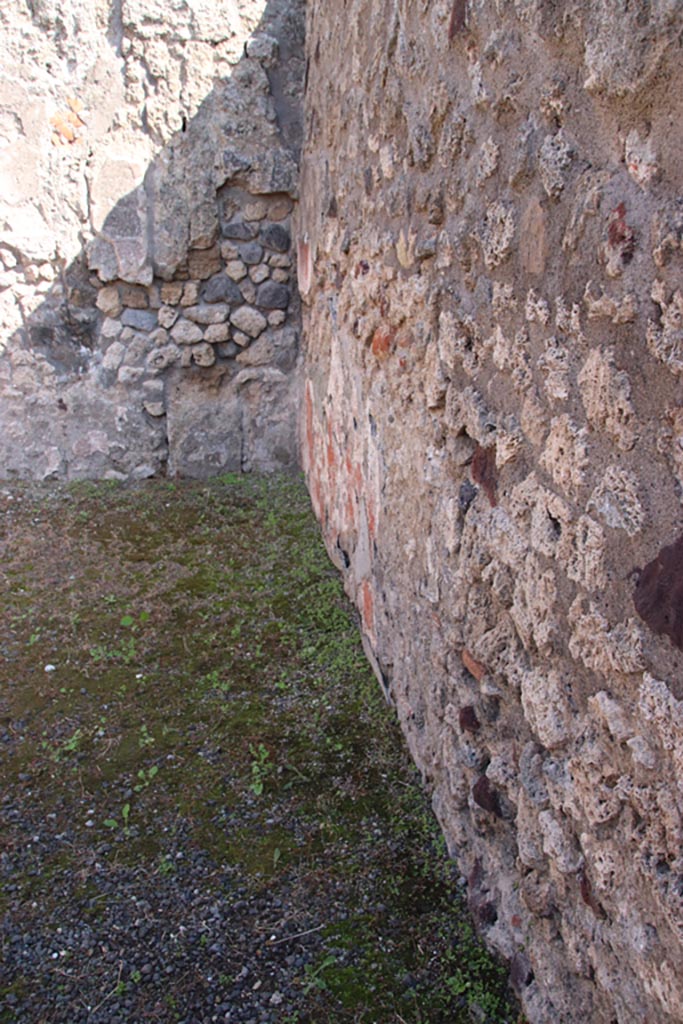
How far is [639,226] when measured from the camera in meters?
1.09

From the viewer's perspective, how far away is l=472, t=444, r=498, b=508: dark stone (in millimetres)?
1616

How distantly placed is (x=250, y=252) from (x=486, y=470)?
9.56 feet

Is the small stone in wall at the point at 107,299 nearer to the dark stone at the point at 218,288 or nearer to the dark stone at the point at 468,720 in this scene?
the dark stone at the point at 218,288

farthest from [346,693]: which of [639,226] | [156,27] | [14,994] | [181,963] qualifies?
[156,27]

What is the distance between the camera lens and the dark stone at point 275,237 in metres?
4.19

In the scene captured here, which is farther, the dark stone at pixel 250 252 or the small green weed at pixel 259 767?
the dark stone at pixel 250 252

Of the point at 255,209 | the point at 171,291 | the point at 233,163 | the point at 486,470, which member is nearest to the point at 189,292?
the point at 171,291

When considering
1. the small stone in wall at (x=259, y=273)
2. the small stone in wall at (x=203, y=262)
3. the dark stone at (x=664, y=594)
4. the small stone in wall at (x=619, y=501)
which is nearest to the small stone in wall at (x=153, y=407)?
the small stone in wall at (x=203, y=262)

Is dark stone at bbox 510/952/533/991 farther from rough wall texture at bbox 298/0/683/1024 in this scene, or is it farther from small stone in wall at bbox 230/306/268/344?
small stone in wall at bbox 230/306/268/344

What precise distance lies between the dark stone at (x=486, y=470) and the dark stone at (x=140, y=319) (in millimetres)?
2888

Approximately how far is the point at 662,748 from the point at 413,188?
4.96ft

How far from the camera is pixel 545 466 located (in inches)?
54.7

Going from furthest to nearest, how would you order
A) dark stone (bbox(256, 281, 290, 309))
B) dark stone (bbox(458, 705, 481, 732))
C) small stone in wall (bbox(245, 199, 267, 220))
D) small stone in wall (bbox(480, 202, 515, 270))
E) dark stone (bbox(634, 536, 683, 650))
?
dark stone (bbox(256, 281, 290, 309)) < small stone in wall (bbox(245, 199, 267, 220)) < dark stone (bbox(458, 705, 481, 732)) < small stone in wall (bbox(480, 202, 515, 270)) < dark stone (bbox(634, 536, 683, 650))

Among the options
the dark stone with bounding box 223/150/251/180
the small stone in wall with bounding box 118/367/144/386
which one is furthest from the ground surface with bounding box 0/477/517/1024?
the dark stone with bounding box 223/150/251/180
